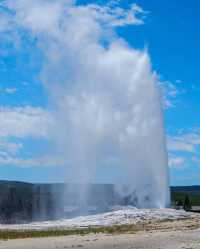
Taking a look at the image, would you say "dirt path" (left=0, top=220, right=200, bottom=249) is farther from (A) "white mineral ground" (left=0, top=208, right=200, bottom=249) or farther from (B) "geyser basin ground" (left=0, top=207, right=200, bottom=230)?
(B) "geyser basin ground" (left=0, top=207, right=200, bottom=230)

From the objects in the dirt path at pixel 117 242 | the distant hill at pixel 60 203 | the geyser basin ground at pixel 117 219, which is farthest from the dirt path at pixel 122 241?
the distant hill at pixel 60 203

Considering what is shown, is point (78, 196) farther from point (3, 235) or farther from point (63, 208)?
point (3, 235)

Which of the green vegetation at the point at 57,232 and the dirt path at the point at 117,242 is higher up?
the green vegetation at the point at 57,232

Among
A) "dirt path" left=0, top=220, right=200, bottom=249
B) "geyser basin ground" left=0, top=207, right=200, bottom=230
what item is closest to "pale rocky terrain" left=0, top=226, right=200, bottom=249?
"dirt path" left=0, top=220, right=200, bottom=249

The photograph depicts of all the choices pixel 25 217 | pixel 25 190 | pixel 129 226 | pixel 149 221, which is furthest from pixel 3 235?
pixel 25 190

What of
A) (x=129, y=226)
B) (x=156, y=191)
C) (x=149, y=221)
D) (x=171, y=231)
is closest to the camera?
(x=171, y=231)

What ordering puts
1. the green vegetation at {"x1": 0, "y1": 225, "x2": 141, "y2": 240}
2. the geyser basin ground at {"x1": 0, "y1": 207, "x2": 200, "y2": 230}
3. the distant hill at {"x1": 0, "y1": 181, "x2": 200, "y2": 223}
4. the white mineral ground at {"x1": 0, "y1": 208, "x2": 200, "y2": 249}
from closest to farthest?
the white mineral ground at {"x1": 0, "y1": 208, "x2": 200, "y2": 249} → the green vegetation at {"x1": 0, "y1": 225, "x2": 141, "y2": 240} → the geyser basin ground at {"x1": 0, "y1": 207, "x2": 200, "y2": 230} → the distant hill at {"x1": 0, "y1": 181, "x2": 200, "y2": 223}

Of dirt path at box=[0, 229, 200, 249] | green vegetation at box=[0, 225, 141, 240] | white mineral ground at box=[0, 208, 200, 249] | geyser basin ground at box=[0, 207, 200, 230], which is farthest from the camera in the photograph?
geyser basin ground at box=[0, 207, 200, 230]

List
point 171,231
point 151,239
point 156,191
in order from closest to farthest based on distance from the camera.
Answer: point 151,239
point 171,231
point 156,191

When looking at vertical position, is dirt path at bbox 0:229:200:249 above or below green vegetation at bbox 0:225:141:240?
below

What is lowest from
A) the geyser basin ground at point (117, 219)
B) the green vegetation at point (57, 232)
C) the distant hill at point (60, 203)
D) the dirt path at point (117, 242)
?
the dirt path at point (117, 242)

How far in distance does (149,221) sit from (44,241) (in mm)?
17454

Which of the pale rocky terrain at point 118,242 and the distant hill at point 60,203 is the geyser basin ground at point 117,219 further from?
the pale rocky terrain at point 118,242

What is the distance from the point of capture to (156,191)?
210ft
